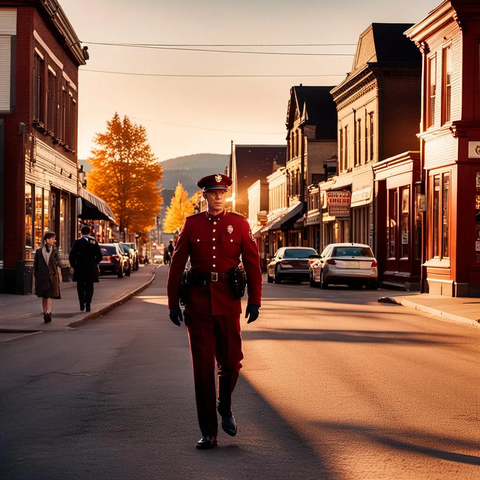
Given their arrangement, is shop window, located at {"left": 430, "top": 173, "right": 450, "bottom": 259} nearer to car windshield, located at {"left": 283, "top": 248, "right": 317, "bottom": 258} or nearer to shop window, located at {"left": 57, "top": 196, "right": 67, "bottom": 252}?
car windshield, located at {"left": 283, "top": 248, "right": 317, "bottom": 258}

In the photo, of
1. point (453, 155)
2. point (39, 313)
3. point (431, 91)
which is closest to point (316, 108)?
point (431, 91)

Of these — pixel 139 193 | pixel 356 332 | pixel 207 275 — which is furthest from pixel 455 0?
pixel 139 193

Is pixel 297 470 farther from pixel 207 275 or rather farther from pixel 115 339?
pixel 115 339

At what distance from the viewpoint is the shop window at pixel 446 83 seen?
2931cm

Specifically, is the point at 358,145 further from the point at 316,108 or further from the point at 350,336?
the point at 350,336

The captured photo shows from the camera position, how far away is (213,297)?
7.18 m

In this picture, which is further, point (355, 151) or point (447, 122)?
point (355, 151)

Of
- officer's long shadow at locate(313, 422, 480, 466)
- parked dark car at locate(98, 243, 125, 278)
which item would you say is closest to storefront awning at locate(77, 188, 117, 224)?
parked dark car at locate(98, 243, 125, 278)

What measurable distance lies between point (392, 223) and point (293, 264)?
4495 mm

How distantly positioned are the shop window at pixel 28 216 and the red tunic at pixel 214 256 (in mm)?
23743

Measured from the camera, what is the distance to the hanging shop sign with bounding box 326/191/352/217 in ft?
158

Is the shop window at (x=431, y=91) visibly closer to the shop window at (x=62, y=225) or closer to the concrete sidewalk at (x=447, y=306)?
the concrete sidewalk at (x=447, y=306)

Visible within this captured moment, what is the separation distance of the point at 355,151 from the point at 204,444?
140ft

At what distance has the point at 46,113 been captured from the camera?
3444 cm
